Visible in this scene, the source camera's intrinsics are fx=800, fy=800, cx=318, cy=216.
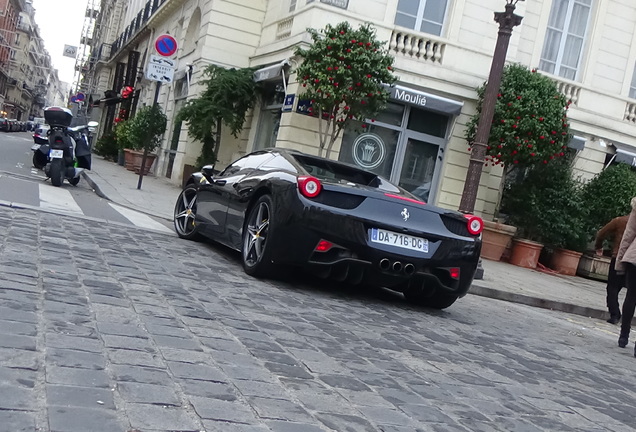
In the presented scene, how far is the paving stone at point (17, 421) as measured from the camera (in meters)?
2.52

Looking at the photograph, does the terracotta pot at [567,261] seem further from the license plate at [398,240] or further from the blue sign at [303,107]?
the license plate at [398,240]

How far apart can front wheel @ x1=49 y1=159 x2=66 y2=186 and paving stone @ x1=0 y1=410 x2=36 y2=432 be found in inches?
427

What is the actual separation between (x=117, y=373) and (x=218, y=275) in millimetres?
3318

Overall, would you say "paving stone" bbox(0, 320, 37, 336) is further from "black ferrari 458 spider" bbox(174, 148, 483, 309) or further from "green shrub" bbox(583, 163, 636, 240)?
"green shrub" bbox(583, 163, 636, 240)

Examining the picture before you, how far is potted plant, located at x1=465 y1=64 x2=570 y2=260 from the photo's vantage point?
635 inches

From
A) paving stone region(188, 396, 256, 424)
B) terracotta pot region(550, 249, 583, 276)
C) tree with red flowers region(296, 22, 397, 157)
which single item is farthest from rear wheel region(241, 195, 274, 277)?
terracotta pot region(550, 249, 583, 276)

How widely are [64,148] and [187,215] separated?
5.10m

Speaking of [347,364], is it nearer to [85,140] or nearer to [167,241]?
[167,241]

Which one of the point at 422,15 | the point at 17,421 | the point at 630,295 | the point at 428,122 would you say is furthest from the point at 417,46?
the point at 17,421

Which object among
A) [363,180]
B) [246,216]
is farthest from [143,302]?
[363,180]

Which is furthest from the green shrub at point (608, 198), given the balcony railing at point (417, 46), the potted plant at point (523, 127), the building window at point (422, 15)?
the building window at point (422, 15)

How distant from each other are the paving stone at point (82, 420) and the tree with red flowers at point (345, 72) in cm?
1264

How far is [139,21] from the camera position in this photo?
4088cm

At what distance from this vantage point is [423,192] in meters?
18.1
